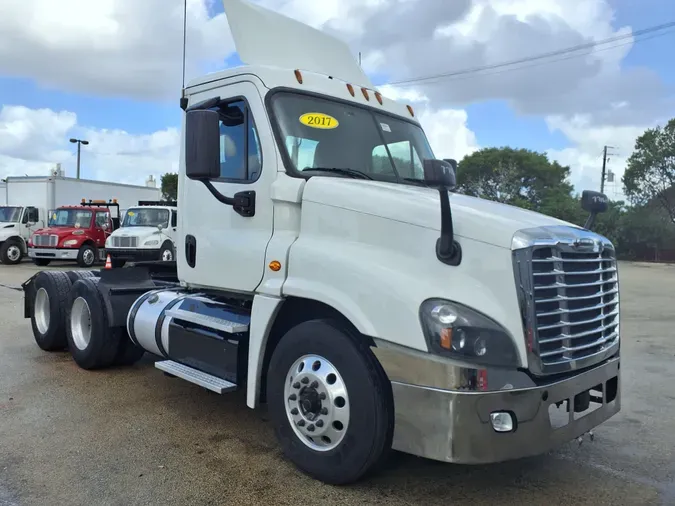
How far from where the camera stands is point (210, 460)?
423 cm

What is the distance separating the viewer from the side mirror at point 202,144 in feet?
13.4

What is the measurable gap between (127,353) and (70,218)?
1710cm

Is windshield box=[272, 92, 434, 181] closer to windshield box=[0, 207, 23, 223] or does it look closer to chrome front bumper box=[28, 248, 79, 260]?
chrome front bumper box=[28, 248, 79, 260]

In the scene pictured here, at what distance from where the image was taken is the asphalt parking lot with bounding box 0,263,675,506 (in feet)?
12.2

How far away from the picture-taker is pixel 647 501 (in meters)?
3.73

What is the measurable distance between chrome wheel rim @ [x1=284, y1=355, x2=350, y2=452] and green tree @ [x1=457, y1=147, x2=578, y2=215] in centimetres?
4176

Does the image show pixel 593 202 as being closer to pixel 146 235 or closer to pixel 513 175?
pixel 146 235

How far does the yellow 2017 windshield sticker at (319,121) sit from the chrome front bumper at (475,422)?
188 cm

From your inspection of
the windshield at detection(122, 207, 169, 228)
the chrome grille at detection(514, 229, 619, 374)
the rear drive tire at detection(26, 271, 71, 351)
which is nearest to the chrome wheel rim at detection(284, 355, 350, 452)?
the chrome grille at detection(514, 229, 619, 374)

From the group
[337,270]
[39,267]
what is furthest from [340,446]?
[39,267]

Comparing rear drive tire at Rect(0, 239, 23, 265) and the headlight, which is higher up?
the headlight

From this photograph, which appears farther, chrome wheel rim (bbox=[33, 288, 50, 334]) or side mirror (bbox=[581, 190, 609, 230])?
chrome wheel rim (bbox=[33, 288, 50, 334])

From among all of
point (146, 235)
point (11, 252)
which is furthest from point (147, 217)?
point (11, 252)

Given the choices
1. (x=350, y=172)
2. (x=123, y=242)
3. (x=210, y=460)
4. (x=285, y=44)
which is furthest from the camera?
(x=123, y=242)
